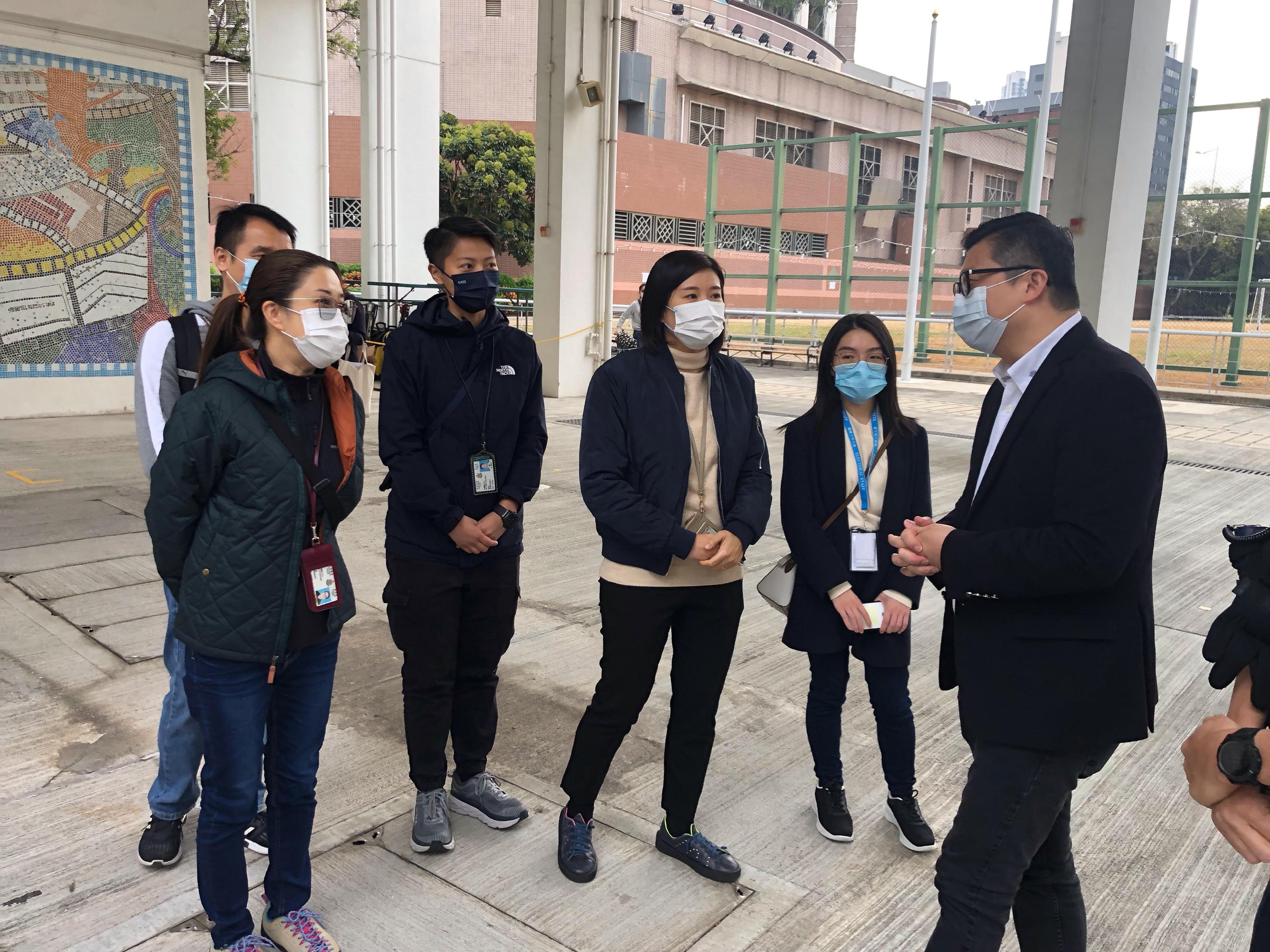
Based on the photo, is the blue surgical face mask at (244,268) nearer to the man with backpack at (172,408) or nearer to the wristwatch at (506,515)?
the man with backpack at (172,408)

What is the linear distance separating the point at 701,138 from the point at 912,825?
1717 inches

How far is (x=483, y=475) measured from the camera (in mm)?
3125

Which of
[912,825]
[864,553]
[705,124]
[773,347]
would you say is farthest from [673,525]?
[705,124]

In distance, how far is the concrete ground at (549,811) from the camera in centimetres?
272

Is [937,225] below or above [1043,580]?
above

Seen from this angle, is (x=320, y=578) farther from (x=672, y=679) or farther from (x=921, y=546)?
(x=921, y=546)

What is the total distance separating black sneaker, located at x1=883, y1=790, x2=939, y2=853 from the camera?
3.17m

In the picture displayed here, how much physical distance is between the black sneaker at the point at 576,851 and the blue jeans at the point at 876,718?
81 cm

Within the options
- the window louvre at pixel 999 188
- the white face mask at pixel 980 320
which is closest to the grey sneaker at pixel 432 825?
the white face mask at pixel 980 320

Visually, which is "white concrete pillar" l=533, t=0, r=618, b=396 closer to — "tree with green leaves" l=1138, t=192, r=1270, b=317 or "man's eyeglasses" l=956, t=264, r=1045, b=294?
"tree with green leaves" l=1138, t=192, r=1270, b=317

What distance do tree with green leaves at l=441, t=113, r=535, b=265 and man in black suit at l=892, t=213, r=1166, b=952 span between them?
113ft

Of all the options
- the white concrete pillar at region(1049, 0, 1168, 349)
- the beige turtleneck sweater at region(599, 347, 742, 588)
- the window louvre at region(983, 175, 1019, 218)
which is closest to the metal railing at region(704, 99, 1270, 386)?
the white concrete pillar at region(1049, 0, 1168, 349)

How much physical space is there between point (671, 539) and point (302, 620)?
3.25ft

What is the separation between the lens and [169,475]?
7.66 ft
